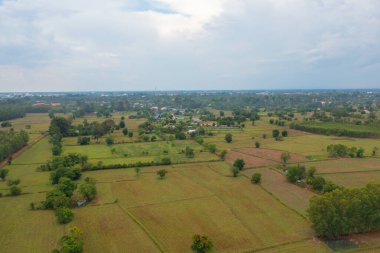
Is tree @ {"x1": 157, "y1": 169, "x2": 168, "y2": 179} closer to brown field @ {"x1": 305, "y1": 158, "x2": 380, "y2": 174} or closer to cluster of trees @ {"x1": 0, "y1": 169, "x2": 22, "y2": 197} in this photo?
cluster of trees @ {"x1": 0, "y1": 169, "x2": 22, "y2": 197}

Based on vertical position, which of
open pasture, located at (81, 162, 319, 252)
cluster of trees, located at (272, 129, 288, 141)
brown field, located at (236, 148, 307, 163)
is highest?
cluster of trees, located at (272, 129, 288, 141)

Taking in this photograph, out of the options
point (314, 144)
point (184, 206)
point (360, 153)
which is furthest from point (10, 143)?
point (360, 153)

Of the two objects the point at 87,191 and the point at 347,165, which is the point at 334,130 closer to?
the point at 347,165

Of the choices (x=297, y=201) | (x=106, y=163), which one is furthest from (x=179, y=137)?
(x=297, y=201)

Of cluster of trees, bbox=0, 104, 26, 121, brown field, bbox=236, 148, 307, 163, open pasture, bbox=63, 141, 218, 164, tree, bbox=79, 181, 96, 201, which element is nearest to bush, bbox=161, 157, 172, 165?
open pasture, bbox=63, 141, 218, 164

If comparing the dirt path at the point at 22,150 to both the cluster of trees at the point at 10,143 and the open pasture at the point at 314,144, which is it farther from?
the open pasture at the point at 314,144
